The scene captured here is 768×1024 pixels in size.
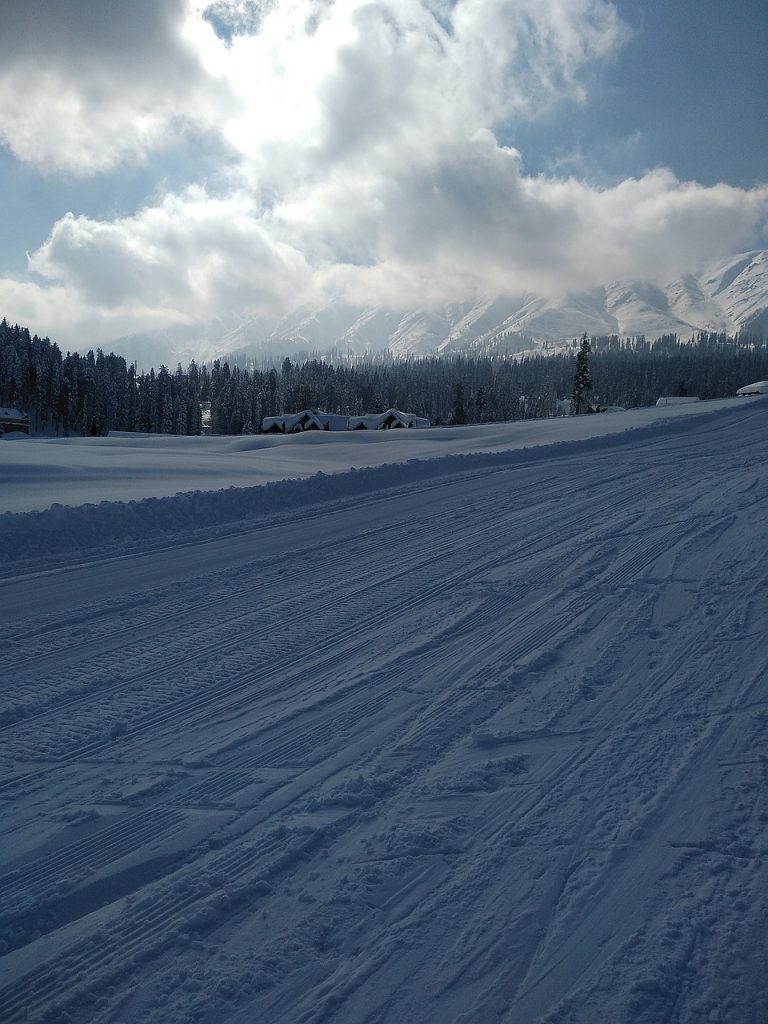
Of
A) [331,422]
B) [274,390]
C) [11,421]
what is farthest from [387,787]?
[274,390]

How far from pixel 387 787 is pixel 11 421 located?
85.3m

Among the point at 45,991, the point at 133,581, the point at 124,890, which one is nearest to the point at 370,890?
the point at 124,890

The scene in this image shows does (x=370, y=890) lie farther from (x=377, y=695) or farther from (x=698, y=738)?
(x=698, y=738)

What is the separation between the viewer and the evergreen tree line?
8531 centimetres

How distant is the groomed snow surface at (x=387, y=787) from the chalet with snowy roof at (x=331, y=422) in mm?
56381

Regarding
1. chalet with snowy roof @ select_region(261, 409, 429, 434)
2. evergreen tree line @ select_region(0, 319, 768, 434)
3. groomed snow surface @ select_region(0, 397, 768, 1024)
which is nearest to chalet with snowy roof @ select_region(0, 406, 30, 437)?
evergreen tree line @ select_region(0, 319, 768, 434)

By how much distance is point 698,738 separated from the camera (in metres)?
3.41

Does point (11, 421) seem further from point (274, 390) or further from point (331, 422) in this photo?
point (274, 390)

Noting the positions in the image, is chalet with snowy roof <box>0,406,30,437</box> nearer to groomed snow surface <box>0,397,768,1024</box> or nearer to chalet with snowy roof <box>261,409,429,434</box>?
chalet with snowy roof <box>261,409,429,434</box>

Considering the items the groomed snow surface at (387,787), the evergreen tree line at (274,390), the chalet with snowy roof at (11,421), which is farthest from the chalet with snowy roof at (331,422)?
the groomed snow surface at (387,787)

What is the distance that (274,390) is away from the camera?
109 metres

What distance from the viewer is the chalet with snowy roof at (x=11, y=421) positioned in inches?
2799

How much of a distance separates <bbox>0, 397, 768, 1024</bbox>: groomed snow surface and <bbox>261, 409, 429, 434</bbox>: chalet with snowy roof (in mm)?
56381

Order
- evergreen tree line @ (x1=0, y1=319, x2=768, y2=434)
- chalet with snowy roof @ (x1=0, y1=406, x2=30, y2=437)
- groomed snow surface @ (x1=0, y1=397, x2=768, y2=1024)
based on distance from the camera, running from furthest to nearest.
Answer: evergreen tree line @ (x1=0, y1=319, x2=768, y2=434), chalet with snowy roof @ (x1=0, y1=406, x2=30, y2=437), groomed snow surface @ (x1=0, y1=397, x2=768, y2=1024)
